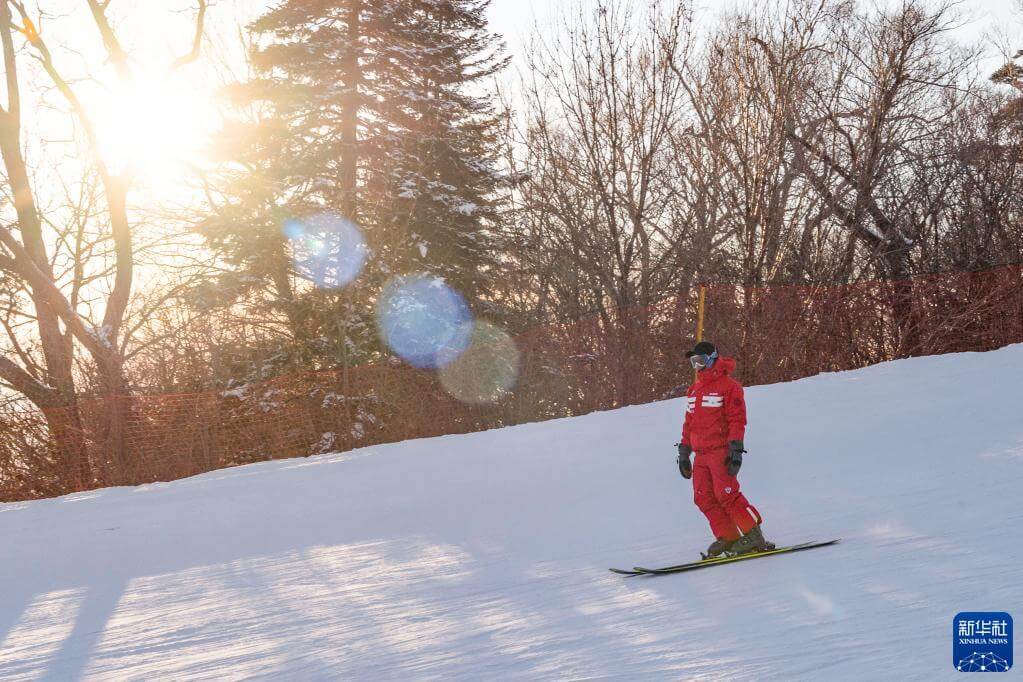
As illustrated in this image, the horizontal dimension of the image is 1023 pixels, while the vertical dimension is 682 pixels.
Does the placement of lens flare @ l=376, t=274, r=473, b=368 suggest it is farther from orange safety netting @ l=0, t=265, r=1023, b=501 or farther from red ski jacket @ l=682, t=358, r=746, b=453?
red ski jacket @ l=682, t=358, r=746, b=453

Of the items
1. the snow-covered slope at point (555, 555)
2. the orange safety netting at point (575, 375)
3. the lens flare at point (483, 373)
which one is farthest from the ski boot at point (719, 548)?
the lens flare at point (483, 373)

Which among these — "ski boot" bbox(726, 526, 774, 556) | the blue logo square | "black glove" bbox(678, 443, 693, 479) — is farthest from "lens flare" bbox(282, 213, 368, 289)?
the blue logo square

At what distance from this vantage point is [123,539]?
8.95 metres

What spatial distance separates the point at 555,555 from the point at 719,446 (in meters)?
1.71

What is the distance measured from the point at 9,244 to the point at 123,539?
31.6ft

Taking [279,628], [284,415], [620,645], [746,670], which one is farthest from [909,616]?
[284,415]

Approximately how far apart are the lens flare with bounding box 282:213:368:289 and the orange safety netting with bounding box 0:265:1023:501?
2527mm

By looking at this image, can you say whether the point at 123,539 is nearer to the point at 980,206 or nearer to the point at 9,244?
the point at 9,244

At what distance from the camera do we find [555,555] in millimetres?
6801

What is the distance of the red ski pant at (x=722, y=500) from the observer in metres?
6.23

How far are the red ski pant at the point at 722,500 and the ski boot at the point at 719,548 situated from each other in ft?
0.11

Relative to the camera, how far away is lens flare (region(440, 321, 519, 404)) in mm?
14898

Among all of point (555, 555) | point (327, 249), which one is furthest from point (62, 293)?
point (555, 555)

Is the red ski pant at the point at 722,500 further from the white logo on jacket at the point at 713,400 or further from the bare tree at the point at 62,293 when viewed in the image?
the bare tree at the point at 62,293
